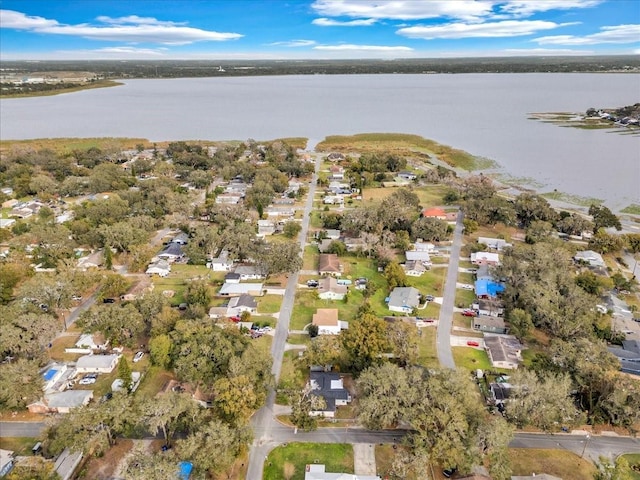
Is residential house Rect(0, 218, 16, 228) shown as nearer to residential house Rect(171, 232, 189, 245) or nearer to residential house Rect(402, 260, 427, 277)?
residential house Rect(171, 232, 189, 245)

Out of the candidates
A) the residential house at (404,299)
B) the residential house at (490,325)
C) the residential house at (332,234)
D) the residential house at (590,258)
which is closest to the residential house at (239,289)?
the residential house at (404,299)

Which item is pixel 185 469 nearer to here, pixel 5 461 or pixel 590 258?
pixel 5 461

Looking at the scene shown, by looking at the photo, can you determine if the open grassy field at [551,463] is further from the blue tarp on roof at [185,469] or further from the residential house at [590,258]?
the residential house at [590,258]

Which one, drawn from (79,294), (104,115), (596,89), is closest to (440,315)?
(79,294)

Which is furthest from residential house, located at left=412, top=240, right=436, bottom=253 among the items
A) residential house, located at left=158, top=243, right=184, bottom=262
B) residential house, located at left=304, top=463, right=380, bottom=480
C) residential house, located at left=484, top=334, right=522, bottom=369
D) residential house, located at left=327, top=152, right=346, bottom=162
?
residential house, located at left=327, top=152, right=346, bottom=162

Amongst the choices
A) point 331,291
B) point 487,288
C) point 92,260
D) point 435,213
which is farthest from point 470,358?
point 92,260
